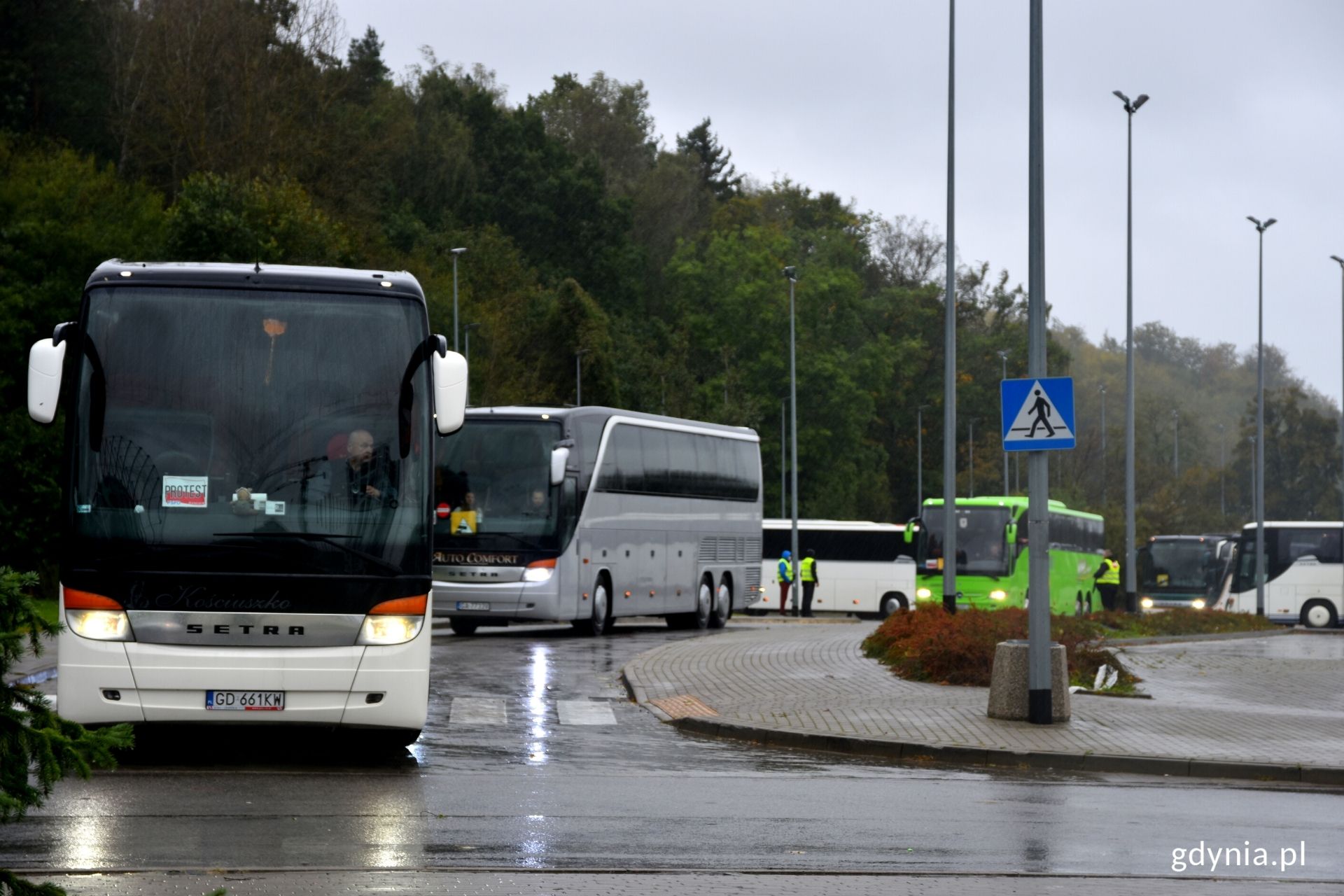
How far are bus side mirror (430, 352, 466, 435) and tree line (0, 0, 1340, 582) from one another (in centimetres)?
3285

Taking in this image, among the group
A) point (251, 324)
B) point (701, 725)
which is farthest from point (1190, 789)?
point (251, 324)

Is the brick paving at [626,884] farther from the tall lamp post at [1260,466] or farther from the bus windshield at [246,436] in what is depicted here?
the tall lamp post at [1260,466]

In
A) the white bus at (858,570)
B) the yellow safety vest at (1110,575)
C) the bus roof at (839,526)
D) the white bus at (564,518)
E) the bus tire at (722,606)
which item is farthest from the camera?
the bus roof at (839,526)

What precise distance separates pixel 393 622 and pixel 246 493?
4.22 feet

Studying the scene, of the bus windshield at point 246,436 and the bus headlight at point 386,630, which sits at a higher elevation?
the bus windshield at point 246,436

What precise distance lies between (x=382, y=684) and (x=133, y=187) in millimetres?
45010

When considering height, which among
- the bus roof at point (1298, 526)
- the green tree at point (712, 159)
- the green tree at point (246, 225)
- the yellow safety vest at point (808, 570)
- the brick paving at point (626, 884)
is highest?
the green tree at point (712, 159)

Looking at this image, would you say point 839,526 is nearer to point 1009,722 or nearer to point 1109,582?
point 1109,582

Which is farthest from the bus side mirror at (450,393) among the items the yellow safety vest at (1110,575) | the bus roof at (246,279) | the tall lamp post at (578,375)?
the tall lamp post at (578,375)

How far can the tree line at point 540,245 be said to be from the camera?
167 ft

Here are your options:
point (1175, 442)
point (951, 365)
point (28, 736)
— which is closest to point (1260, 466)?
point (951, 365)

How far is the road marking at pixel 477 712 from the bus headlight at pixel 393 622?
3847 mm

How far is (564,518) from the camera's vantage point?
28391mm

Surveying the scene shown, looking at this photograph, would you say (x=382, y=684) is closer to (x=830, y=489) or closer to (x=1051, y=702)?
(x=1051, y=702)
